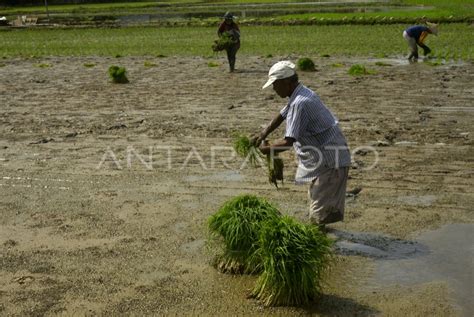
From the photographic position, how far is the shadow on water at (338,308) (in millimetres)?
5094

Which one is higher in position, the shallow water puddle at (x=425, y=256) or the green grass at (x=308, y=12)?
the green grass at (x=308, y=12)

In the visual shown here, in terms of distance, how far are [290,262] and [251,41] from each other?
22.6 meters

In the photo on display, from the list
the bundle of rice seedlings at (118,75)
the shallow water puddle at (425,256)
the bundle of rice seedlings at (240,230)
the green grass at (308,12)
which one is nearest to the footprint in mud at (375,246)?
the shallow water puddle at (425,256)

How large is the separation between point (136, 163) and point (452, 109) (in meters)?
5.53

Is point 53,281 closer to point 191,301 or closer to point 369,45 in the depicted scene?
point 191,301

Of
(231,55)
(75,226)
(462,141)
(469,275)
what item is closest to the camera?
(469,275)

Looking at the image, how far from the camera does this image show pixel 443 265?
5.91 m

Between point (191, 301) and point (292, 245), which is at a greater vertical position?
point (292, 245)

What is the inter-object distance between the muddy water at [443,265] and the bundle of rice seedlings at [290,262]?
677mm

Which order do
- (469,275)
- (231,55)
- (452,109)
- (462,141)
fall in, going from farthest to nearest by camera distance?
(231,55), (452,109), (462,141), (469,275)

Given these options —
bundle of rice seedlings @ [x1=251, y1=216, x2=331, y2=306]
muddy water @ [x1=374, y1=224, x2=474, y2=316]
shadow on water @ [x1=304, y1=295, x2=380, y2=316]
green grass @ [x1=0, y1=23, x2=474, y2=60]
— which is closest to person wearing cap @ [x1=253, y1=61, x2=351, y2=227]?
muddy water @ [x1=374, y1=224, x2=474, y2=316]

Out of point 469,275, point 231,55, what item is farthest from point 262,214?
point 231,55

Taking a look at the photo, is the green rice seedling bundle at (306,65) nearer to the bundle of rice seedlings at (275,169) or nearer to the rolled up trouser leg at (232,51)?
the rolled up trouser leg at (232,51)

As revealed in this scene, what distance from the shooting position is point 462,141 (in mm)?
9578
